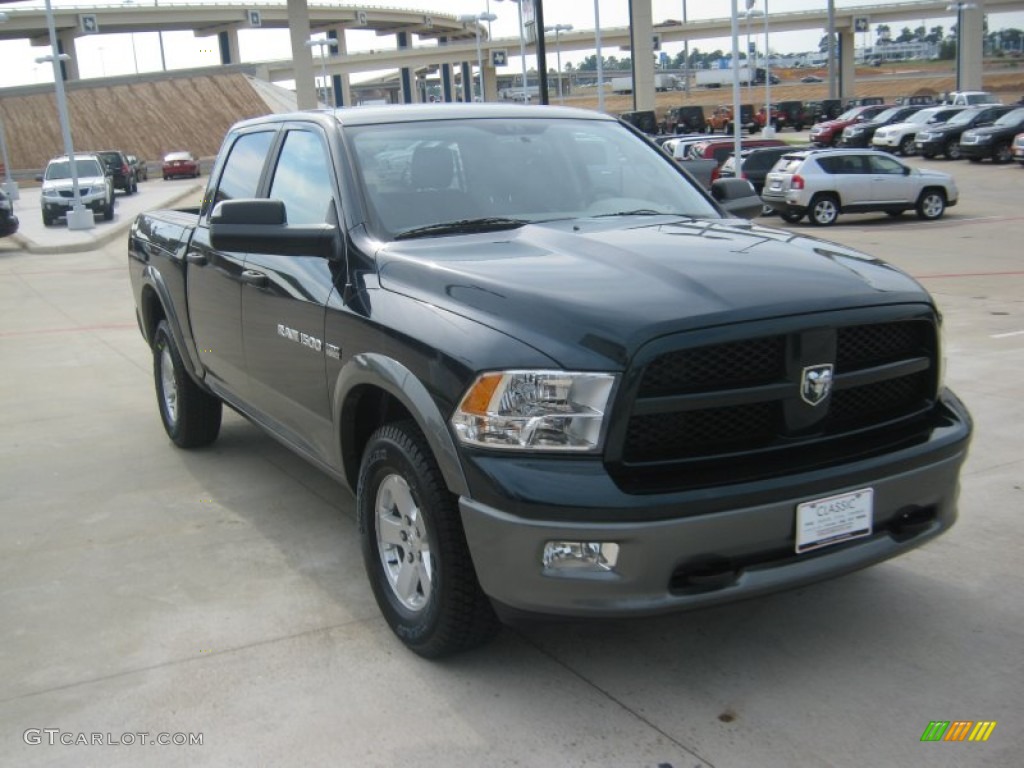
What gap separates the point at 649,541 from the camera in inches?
122

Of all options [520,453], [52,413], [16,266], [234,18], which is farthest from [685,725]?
[234,18]

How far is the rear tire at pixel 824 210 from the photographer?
22.5m

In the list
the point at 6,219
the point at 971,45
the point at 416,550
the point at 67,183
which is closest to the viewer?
the point at 416,550

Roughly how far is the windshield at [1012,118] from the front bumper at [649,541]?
37.4 meters

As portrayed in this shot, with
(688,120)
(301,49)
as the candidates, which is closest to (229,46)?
(301,49)

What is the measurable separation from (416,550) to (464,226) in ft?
4.48

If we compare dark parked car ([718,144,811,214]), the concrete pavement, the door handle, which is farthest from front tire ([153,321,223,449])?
dark parked car ([718,144,811,214])

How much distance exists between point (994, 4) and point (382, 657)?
113404mm

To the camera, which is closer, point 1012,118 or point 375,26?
point 1012,118

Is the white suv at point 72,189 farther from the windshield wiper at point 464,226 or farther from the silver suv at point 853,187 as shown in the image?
the windshield wiper at point 464,226

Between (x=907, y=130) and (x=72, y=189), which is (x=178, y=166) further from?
(x=907, y=130)

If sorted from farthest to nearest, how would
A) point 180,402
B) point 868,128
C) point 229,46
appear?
point 229,46
point 868,128
point 180,402

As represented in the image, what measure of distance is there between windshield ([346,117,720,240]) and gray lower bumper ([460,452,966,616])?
1.54 meters

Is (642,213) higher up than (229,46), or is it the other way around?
(229,46)
